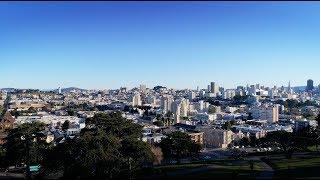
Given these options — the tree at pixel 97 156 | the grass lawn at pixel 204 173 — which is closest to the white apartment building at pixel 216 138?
the grass lawn at pixel 204 173

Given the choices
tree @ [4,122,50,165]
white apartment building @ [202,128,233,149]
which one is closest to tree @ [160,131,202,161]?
tree @ [4,122,50,165]

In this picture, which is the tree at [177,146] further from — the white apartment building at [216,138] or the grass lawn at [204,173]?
the white apartment building at [216,138]

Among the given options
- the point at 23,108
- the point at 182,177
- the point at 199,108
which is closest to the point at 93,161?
the point at 182,177

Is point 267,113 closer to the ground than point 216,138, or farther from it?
farther from it

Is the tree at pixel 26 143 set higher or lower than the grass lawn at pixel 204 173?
higher

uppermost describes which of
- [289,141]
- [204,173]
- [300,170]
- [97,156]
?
[97,156]

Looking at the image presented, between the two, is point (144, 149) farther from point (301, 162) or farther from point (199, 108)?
point (199, 108)

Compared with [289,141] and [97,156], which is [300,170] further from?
[289,141]

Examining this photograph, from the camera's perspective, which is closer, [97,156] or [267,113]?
[97,156]

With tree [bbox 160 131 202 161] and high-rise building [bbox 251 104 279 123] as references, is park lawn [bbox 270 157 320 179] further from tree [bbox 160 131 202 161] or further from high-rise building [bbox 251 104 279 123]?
high-rise building [bbox 251 104 279 123]

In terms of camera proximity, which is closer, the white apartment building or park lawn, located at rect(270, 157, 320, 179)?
park lawn, located at rect(270, 157, 320, 179)

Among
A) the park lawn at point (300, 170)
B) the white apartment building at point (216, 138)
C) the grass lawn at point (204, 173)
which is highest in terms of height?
the park lawn at point (300, 170)

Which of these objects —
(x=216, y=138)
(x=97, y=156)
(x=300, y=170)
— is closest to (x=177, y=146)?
(x=300, y=170)

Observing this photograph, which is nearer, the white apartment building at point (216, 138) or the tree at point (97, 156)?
the tree at point (97, 156)
